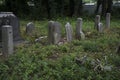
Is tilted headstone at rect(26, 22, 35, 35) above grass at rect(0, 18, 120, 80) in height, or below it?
above

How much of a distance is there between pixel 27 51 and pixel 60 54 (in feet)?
2.70

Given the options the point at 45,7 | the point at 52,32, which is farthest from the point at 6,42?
the point at 45,7

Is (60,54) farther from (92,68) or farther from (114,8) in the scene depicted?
(114,8)

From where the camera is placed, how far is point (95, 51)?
711cm

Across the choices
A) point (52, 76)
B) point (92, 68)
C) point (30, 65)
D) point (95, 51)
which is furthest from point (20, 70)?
point (95, 51)

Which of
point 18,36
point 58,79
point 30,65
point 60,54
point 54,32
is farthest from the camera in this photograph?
point 18,36

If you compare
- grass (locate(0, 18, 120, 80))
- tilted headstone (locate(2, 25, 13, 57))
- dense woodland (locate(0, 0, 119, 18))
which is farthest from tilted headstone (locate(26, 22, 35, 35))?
dense woodland (locate(0, 0, 119, 18))

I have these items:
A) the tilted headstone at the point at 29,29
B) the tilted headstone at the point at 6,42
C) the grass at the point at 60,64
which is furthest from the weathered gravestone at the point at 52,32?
the tilted headstone at the point at 29,29

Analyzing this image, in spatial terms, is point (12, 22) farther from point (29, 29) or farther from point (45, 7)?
point (45, 7)

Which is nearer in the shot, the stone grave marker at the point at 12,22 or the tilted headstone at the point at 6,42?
the tilted headstone at the point at 6,42

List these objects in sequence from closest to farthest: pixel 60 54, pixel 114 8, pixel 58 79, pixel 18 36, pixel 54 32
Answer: pixel 58 79 → pixel 60 54 → pixel 54 32 → pixel 18 36 → pixel 114 8

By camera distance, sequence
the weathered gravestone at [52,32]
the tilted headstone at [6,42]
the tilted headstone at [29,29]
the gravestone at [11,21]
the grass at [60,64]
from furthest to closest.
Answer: the tilted headstone at [29,29] < the gravestone at [11,21] < the weathered gravestone at [52,32] < the tilted headstone at [6,42] < the grass at [60,64]

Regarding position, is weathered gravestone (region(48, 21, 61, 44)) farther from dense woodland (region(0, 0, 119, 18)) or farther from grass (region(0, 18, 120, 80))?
dense woodland (region(0, 0, 119, 18))

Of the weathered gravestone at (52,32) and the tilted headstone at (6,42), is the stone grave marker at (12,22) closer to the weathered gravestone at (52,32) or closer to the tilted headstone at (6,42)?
the weathered gravestone at (52,32)
